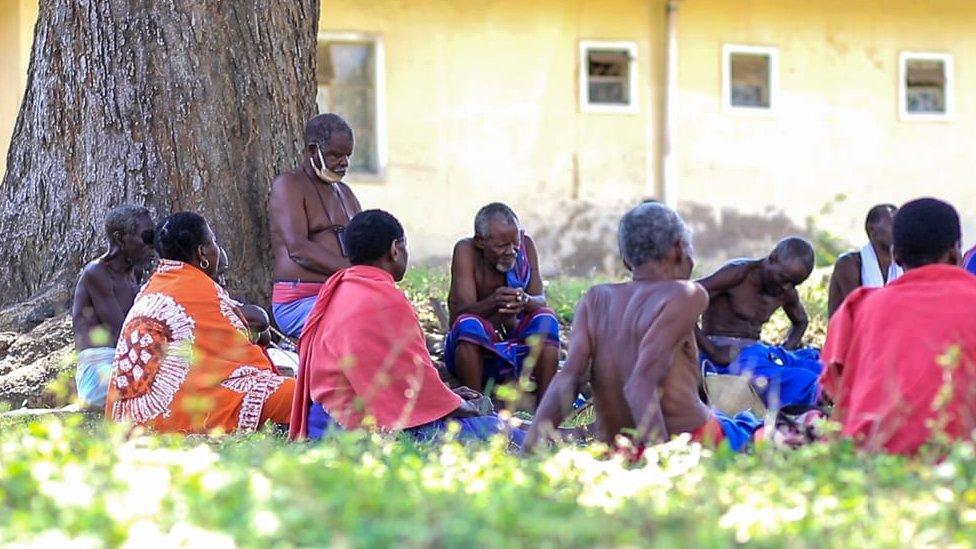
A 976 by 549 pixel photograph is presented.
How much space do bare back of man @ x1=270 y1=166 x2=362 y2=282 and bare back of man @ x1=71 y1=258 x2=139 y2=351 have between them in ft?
3.15

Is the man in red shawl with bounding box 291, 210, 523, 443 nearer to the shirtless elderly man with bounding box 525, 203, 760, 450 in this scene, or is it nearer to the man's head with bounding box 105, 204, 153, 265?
the shirtless elderly man with bounding box 525, 203, 760, 450

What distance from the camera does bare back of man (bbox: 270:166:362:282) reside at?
9227mm

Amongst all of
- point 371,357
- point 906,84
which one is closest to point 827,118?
point 906,84

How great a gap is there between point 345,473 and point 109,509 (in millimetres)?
760

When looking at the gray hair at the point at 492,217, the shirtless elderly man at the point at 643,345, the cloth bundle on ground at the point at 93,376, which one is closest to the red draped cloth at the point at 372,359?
the shirtless elderly man at the point at 643,345

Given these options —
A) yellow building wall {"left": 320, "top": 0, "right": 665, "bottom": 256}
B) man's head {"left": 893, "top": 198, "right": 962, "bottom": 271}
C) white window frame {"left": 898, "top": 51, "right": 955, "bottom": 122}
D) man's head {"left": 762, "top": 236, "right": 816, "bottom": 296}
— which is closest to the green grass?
man's head {"left": 893, "top": 198, "right": 962, "bottom": 271}

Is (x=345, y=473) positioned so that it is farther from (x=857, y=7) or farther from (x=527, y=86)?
(x=857, y=7)

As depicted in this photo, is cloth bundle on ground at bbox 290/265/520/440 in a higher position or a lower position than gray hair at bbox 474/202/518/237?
lower

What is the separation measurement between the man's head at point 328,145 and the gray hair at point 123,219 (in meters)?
1.04

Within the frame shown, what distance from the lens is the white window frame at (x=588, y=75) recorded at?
62.7 ft

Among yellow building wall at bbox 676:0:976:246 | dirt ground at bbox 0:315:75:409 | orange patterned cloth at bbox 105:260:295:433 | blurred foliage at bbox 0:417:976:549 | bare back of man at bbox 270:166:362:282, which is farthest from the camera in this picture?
yellow building wall at bbox 676:0:976:246

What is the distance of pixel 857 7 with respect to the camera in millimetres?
20172

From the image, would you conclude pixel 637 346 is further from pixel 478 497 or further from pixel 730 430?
pixel 478 497

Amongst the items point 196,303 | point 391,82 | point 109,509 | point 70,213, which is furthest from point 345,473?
point 391,82
